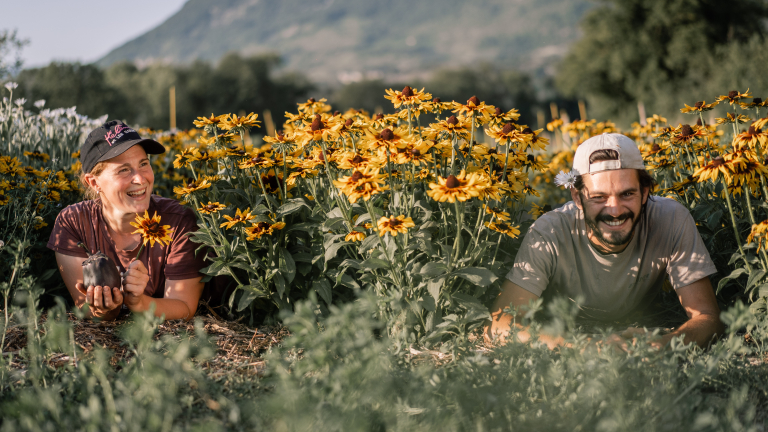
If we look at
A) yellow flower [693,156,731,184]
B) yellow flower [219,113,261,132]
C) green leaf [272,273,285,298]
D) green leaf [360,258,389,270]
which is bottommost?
green leaf [272,273,285,298]

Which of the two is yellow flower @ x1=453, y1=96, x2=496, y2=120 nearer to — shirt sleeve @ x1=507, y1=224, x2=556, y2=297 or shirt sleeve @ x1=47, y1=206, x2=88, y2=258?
shirt sleeve @ x1=507, y1=224, x2=556, y2=297

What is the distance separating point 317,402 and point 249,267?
4.41 ft

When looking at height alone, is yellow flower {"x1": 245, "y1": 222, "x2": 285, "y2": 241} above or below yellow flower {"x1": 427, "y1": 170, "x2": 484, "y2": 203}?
below

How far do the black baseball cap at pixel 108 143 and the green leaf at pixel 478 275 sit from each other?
1.72m

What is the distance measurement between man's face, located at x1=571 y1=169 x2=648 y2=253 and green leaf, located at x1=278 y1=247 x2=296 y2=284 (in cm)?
147

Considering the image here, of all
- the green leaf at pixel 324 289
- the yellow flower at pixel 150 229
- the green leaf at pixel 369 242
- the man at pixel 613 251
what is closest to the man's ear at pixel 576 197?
the man at pixel 613 251

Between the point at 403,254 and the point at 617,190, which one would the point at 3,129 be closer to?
the point at 403,254

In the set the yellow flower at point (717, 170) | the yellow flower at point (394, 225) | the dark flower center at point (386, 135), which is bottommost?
the yellow flower at point (717, 170)

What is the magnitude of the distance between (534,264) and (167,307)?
180cm

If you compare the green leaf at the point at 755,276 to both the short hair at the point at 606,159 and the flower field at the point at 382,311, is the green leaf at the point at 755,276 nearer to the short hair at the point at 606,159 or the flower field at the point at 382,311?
the flower field at the point at 382,311

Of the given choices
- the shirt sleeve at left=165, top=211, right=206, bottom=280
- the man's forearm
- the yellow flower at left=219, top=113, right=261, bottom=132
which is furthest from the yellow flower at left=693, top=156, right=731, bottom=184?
the shirt sleeve at left=165, top=211, right=206, bottom=280

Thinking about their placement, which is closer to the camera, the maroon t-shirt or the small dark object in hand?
the small dark object in hand

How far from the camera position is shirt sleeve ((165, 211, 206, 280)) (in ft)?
9.81

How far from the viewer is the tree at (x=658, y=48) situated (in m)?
21.6
